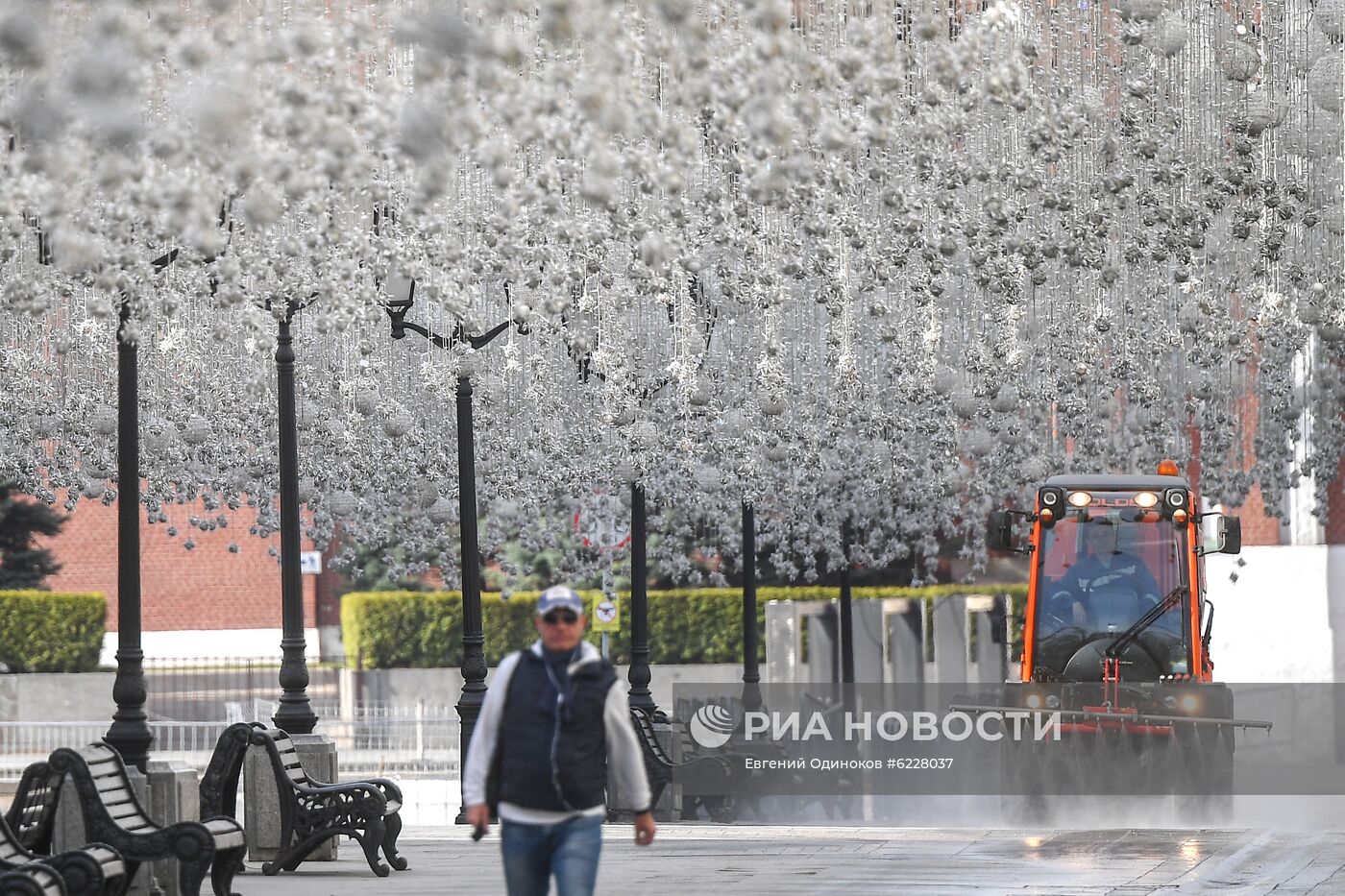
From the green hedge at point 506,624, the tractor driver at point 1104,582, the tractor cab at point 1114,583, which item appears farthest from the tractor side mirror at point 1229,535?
the green hedge at point 506,624

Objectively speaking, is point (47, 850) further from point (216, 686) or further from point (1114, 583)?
point (216, 686)

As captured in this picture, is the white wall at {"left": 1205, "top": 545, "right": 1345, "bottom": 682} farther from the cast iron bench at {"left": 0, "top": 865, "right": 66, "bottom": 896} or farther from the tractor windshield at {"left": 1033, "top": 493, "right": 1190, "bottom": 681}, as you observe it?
the cast iron bench at {"left": 0, "top": 865, "right": 66, "bottom": 896}

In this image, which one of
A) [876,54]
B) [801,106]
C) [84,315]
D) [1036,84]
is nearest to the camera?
[801,106]

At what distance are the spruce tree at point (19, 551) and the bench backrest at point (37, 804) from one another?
32.6m

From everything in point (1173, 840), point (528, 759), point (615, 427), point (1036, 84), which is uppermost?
point (1036, 84)

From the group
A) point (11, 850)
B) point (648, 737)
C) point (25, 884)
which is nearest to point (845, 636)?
point (648, 737)

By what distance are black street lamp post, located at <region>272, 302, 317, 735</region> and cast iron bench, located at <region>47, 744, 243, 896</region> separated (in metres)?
4.24

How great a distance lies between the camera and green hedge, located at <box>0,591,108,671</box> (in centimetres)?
4422

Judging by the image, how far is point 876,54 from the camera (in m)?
10.4

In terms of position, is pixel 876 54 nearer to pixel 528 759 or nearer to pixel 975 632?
pixel 528 759

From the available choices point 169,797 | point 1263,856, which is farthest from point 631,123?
point 1263,856

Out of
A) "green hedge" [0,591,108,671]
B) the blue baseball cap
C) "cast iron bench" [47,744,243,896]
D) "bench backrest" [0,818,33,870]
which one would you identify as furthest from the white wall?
the blue baseball cap

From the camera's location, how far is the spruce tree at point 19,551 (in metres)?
43.8

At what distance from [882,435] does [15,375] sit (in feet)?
33.9
